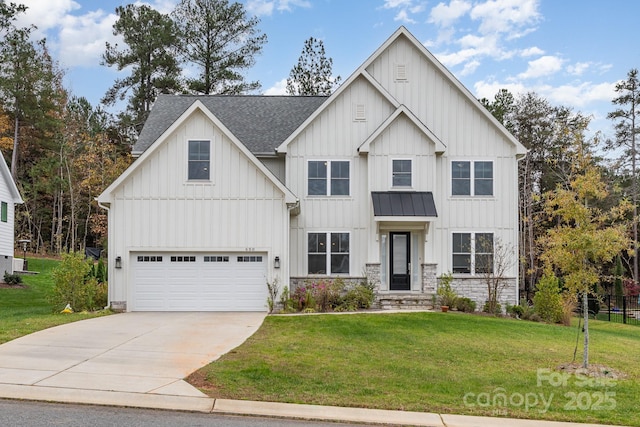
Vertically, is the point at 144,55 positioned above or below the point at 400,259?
above

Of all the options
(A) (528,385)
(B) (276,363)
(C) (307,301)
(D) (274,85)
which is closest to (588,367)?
(A) (528,385)

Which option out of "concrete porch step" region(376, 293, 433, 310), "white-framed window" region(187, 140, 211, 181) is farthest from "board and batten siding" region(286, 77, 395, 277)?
"white-framed window" region(187, 140, 211, 181)

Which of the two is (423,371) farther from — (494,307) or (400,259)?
(400,259)

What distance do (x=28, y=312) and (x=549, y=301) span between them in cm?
1632

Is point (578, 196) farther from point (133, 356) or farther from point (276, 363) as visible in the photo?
point (133, 356)

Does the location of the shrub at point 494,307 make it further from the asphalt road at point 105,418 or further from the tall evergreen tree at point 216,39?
the tall evergreen tree at point 216,39

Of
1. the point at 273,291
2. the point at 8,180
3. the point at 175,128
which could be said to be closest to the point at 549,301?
the point at 273,291

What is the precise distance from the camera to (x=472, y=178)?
20.9 m

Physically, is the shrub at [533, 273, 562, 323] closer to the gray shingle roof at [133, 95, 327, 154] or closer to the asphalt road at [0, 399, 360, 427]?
the gray shingle roof at [133, 95, 327, 154]

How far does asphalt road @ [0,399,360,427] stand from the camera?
21.8ft

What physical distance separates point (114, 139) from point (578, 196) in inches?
1522

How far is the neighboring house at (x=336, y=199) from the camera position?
1823 cm

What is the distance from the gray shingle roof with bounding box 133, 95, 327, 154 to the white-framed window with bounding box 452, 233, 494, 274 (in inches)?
296

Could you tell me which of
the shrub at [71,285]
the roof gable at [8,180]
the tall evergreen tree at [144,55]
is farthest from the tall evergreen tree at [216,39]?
the shrub at [71,285]
